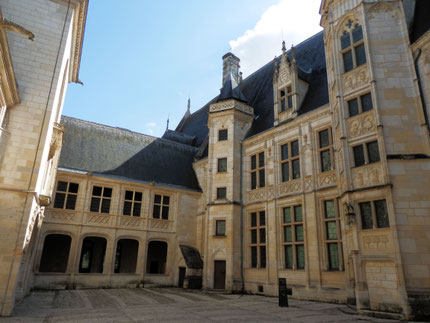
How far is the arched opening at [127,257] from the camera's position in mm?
20922

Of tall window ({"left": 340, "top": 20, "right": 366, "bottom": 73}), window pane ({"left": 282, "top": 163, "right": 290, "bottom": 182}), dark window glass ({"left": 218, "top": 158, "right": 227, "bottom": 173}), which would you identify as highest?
tall window ({"left": 340, "top": 20, "right": 366, "bottom": 73})

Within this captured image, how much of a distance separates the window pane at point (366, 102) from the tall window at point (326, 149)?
8.92 ft

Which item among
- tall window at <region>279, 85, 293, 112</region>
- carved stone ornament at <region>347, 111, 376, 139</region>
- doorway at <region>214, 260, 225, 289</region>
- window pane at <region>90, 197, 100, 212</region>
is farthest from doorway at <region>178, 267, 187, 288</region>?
carved stone ornament at <region>347, 111, 376, 139</region>

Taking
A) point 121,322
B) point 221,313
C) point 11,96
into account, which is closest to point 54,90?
point 11,96

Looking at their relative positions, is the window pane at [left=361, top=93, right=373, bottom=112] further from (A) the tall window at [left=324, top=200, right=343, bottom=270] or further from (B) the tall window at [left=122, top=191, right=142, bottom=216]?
(B) the tall window at [left=122, top=191, right=142, bottom=216]

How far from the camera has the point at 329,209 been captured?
12.4m

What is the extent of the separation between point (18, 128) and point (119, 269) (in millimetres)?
14883

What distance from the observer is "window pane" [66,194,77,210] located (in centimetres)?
1703

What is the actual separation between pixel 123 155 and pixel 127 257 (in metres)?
7.16

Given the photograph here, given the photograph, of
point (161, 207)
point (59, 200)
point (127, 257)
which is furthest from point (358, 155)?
point (127, 257)

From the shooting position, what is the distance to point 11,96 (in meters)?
8.66

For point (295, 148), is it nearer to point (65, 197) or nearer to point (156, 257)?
point (65, 197)

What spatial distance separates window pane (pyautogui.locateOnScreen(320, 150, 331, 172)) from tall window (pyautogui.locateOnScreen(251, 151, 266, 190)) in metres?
3.56

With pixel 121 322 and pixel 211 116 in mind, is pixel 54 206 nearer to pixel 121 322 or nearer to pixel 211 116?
pixel 211 116
